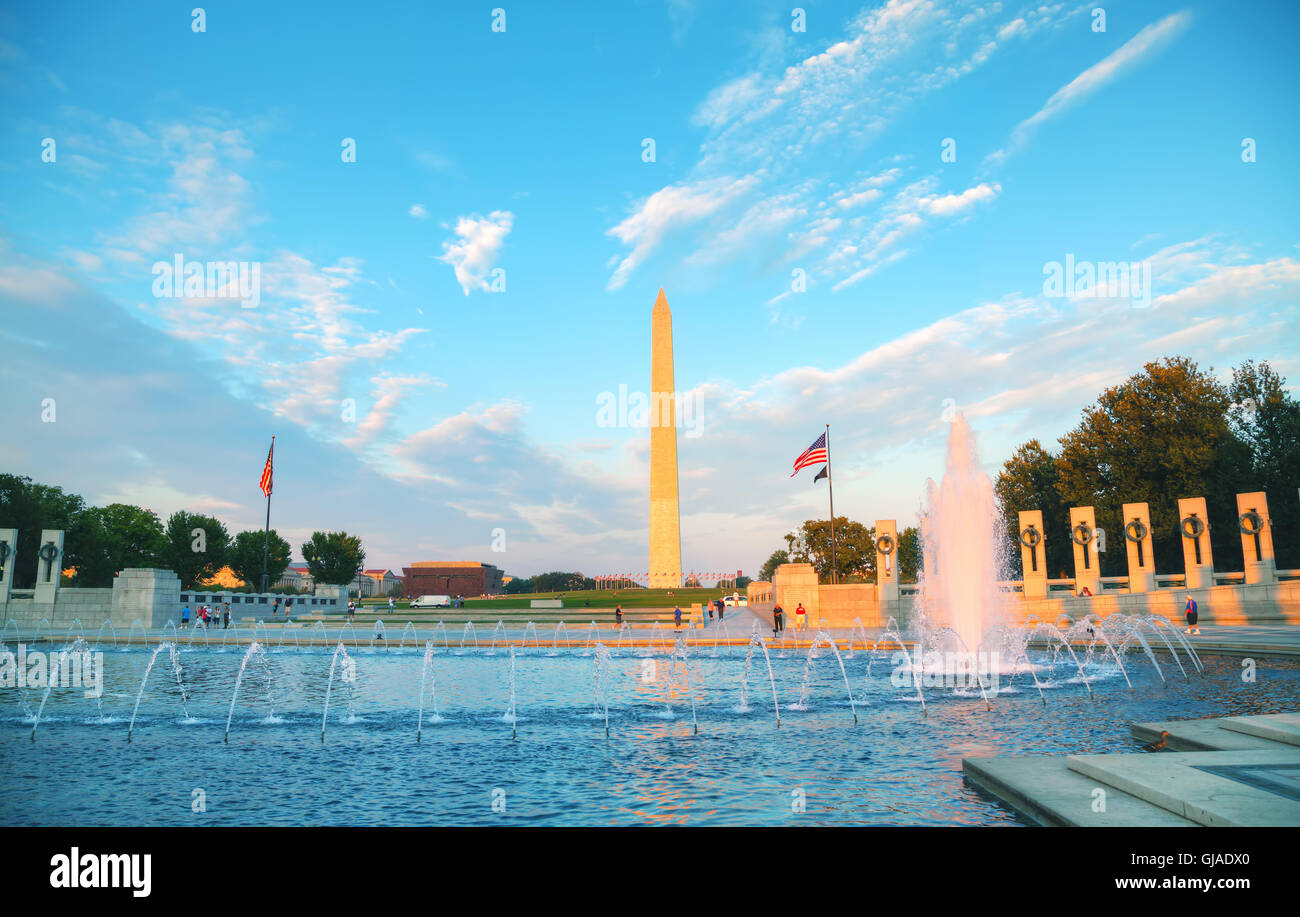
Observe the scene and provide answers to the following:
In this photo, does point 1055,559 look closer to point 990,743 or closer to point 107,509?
point 990,743

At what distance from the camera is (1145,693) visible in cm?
1378

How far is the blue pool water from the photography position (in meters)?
7.01

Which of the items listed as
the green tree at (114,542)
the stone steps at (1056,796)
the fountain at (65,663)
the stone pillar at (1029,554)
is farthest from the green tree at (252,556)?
the stone steps at (1056,796)

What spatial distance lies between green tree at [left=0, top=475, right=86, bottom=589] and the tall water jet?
62.3 metres

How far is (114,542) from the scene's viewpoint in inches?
2963

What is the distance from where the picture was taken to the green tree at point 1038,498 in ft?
183

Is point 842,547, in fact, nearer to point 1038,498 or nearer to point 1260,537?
point 1038,498

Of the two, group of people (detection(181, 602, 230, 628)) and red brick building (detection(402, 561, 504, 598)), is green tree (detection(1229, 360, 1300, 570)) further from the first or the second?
red brick building (detection(402, 561, 504, 598))

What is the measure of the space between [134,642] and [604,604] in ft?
104

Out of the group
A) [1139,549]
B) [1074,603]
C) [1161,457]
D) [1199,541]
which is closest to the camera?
[1074,603]

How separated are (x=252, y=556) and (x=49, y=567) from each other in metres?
53.6

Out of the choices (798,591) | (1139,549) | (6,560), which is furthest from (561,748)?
(6,560)
